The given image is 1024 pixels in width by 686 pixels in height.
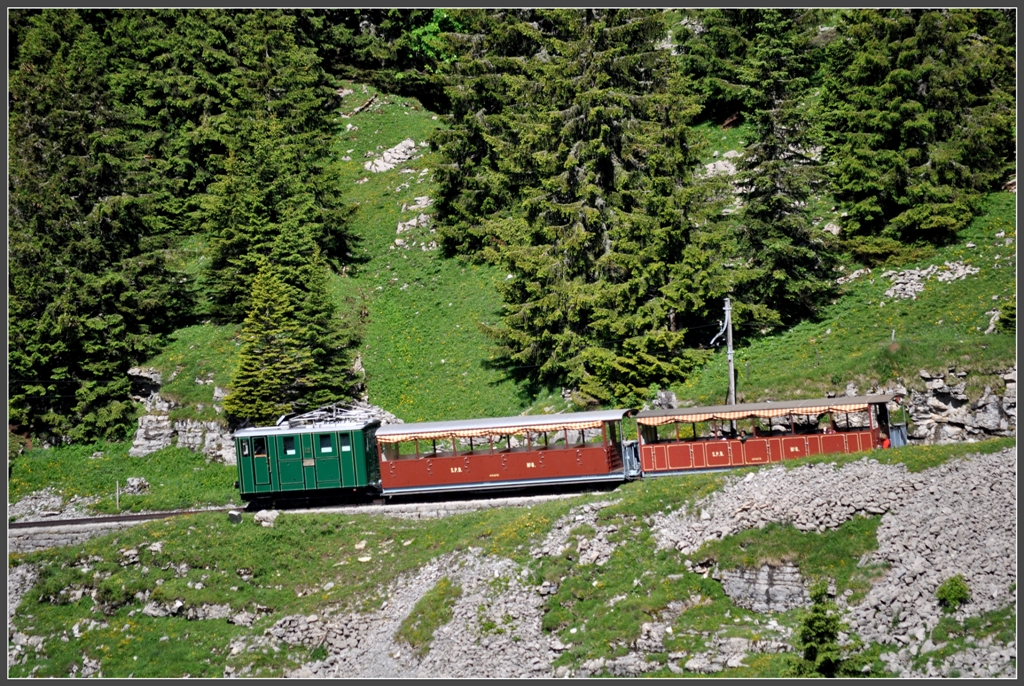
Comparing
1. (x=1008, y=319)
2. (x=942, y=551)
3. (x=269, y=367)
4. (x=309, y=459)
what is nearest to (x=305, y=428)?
(x=309, y=459)

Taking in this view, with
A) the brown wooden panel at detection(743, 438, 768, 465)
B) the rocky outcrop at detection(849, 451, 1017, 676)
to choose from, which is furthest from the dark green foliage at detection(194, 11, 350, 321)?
the rocky outcrop at detection(849, 451, 1017, 676)

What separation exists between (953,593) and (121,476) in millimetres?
33738

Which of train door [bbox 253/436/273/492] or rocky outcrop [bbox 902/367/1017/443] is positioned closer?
rocky outcrop [bbox 902/367/1017/443]

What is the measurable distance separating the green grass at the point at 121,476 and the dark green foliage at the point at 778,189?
24008mm

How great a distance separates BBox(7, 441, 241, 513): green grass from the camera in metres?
38.8

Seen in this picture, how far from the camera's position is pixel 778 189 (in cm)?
4006

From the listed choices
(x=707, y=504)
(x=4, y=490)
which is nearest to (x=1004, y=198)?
(x=707, y=504)

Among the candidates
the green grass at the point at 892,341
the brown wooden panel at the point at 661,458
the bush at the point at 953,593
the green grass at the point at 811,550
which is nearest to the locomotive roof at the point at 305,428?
the brown wooden panel at the point at 661,458

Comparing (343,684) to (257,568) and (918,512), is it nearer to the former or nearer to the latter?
(257,568)

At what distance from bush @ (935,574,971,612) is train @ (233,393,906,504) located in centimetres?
817

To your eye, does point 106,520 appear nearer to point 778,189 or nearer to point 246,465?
point 246,465

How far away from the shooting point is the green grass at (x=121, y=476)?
3884cm

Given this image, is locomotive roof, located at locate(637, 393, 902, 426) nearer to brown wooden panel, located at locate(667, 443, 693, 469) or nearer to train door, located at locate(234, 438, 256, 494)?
brown wooden panel, located at locate(667, 443, 693, 469)

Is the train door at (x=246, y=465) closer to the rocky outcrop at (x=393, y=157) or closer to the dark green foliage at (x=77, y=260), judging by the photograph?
the dark green foliage at (x=77, y=260)
